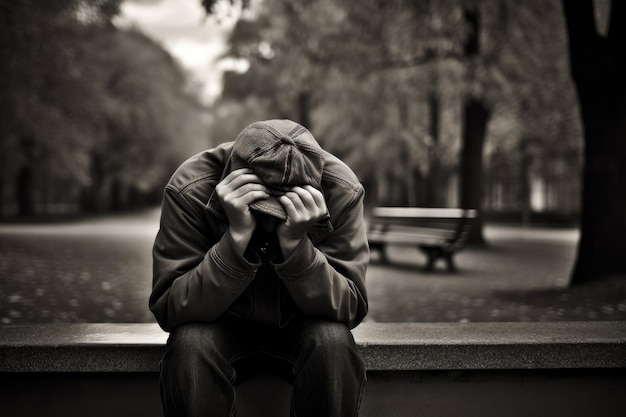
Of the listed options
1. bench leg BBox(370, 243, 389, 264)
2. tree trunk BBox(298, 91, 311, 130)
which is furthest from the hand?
tree trunk BBox(298, 91, 311, 130)

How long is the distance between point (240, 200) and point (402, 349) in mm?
1055

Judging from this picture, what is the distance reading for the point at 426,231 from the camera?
451 inches

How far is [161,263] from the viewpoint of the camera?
245 centimetres

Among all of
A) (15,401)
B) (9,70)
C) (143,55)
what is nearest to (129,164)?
(143,55)

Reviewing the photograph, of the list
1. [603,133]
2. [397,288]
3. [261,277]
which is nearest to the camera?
[261,277]

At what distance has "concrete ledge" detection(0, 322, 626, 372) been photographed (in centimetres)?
276

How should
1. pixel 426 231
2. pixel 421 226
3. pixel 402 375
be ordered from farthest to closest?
pixel 421 226 → pixel 426 231 → pixel 402 375

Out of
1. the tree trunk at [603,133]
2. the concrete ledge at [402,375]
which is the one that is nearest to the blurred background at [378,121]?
the tree trunk at [603,133]

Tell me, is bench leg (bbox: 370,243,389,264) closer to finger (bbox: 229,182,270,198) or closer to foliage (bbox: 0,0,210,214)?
foliage (bbox: 0,0,210,214)

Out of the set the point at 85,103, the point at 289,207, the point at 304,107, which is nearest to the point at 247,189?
the point at 289,207

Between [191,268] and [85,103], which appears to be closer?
[191,268]

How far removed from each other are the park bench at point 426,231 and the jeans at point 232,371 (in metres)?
8.24

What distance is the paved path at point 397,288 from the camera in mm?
6246

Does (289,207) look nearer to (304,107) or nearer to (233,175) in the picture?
(233,175)
